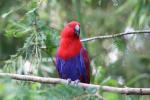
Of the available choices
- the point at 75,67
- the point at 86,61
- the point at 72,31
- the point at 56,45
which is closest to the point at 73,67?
the point at 75,67

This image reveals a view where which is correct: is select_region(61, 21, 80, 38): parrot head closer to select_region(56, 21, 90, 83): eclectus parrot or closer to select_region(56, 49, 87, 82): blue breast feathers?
select_region(56, 21, 90, 83): eclectus parrot

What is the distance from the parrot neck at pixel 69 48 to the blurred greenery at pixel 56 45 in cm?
9

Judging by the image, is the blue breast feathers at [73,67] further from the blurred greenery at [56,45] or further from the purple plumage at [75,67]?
the blurred greenery at [56,45]

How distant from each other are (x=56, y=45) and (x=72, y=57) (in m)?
0.36

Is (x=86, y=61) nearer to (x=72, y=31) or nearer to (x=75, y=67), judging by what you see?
(x=75, y=67)

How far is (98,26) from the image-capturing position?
8.44m

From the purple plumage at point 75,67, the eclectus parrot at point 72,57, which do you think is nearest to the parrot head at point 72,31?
the eclectus parrot at point 72,57

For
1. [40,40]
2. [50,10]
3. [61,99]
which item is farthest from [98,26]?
[61,99]

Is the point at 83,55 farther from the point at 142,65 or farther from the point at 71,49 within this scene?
the point at 142,65

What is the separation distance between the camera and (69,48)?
488 centimetres

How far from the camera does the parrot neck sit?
16.0 ft

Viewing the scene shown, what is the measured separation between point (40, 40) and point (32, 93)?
5.11ft

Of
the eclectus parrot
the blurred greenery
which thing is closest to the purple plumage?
the eclectus parrot

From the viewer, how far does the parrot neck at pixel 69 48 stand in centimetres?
488
